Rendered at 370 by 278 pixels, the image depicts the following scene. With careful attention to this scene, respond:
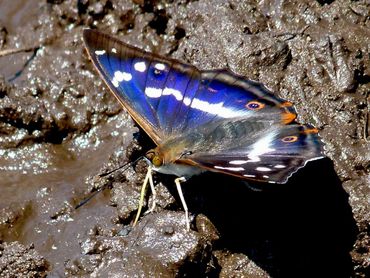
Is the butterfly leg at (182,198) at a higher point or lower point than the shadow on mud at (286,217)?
higher

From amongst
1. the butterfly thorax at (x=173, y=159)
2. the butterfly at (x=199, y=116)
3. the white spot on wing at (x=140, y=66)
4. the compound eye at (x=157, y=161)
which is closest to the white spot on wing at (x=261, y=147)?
the butterfly at (x=199, y=116)

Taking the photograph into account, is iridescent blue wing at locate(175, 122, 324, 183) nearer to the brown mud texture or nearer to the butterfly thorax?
the butterfly thorax

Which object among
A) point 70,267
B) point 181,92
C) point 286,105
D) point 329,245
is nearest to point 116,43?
point 181,92

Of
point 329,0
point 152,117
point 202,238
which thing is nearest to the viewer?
point 202,238

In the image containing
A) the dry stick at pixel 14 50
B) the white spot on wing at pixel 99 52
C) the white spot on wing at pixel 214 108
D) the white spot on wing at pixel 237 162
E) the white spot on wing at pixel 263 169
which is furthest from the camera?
the dry stick at pixel 14 50

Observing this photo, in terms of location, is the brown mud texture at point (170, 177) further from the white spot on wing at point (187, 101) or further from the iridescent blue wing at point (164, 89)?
the white spot on wing at point (187, 101)

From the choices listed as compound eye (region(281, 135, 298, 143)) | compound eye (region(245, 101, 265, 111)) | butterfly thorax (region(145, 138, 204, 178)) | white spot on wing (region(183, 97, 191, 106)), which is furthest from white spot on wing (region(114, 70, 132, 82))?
compound eye (region(281, 135, 298, 143))

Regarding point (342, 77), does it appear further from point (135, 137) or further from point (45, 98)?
point (45, 98)
